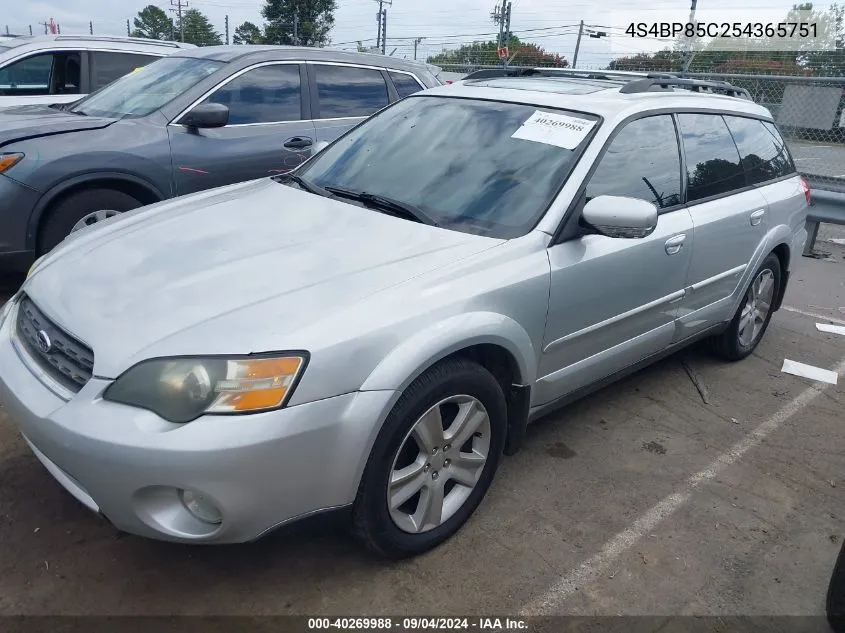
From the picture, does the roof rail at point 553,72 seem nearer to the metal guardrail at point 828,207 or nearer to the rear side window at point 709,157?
the rear side window at point 709,157

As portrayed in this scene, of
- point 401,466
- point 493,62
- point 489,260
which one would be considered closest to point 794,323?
point 489,260

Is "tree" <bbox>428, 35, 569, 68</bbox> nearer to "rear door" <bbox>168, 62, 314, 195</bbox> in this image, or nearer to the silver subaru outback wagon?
"rear door" <bbox>168, 62, 314, 195</bbox>

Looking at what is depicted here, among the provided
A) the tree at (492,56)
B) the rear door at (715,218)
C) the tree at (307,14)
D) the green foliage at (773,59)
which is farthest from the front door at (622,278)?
the tree at (307,14)

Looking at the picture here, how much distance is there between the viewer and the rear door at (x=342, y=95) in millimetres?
5727

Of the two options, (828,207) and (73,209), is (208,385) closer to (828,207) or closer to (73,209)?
(73,209)

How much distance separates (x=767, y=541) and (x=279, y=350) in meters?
2.15

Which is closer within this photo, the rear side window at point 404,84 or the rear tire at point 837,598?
the rear tire at point 837,598

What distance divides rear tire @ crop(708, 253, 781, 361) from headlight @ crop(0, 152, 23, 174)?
15.2 feet

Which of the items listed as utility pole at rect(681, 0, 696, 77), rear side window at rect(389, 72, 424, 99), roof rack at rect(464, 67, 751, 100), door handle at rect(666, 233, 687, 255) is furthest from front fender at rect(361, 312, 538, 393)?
utility pole at rect(681, 0, 696, 77)

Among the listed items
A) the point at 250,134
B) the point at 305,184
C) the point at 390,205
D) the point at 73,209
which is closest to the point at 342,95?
the point at 250,134

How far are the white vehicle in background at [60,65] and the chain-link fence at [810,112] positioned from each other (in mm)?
6549

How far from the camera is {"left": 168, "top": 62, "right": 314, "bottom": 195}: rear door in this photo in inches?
201

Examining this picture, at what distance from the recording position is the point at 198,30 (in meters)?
39.7

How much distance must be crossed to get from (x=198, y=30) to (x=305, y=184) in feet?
135
